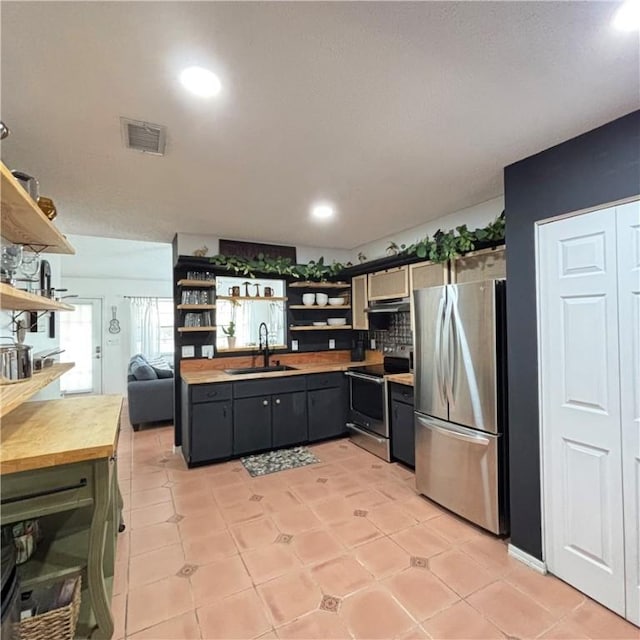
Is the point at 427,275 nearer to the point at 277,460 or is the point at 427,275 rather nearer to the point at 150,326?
the point at 277,460

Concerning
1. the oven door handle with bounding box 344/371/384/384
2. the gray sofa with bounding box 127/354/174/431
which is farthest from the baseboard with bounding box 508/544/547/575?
the gray sofa with bounding box 127/354/174/431

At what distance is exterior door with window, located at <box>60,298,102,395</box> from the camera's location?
22.9 ft

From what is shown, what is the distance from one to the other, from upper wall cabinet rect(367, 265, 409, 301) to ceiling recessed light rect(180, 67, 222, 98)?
2.57m

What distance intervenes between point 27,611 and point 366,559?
1610mm

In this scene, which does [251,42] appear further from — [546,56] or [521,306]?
[521,306]

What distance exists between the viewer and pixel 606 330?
5.85ft

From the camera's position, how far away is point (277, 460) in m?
3.60

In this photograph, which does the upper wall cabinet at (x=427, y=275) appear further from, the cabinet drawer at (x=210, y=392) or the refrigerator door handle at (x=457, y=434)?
the cabinet drawer at (x=210, y=392)

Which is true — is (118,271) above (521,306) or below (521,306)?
above

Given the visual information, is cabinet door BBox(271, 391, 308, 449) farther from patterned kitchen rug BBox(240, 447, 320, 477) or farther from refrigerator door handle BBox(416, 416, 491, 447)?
refrigerator door handle BBox(416, 416, 491, 447)

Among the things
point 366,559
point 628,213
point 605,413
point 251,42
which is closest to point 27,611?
point 366,559

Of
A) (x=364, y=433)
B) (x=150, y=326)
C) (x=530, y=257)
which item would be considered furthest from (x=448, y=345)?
(x=150, y=326)

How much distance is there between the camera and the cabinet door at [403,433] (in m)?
3.28

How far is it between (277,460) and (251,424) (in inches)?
17.4
